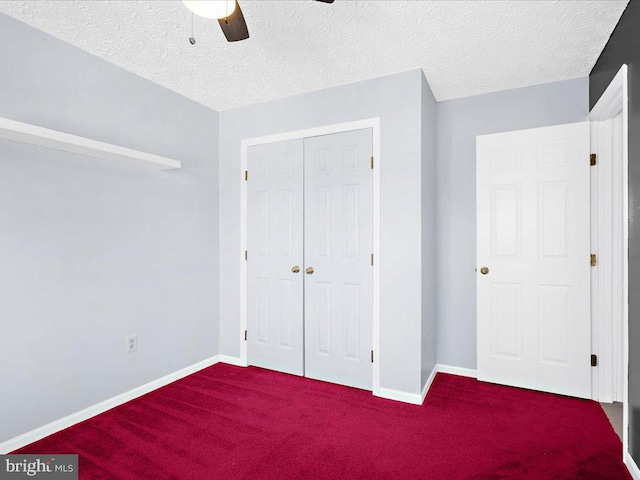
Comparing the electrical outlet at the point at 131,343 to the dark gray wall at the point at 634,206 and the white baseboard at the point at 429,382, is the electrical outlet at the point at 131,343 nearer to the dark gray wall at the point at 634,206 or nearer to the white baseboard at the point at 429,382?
the white baseboard at the point at 429,382

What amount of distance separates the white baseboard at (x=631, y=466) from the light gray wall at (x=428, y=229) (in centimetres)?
119

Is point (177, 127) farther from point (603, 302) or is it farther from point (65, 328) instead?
point (603, 302)

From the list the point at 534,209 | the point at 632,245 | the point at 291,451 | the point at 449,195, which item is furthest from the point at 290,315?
the point at 632,245

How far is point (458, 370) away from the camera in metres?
3.22

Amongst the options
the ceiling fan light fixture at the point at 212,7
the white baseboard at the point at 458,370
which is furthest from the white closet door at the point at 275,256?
the ceiling fan light fixture at the point at 212,7

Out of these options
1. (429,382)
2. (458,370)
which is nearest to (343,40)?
(429,382)

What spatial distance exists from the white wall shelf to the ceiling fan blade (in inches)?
45.8

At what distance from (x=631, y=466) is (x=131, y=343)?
10.5 feet

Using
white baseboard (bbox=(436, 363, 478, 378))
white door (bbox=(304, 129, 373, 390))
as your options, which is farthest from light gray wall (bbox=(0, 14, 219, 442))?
white baseboard (bbox=(436, 363, 478, 378))

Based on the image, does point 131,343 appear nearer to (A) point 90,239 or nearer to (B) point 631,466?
(A) point 90,239

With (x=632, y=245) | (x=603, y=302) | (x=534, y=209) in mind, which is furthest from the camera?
(x=534, y=209)

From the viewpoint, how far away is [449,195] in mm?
3271

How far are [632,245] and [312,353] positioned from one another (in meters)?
2.31

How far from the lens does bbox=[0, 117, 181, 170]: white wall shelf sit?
6.09ft
